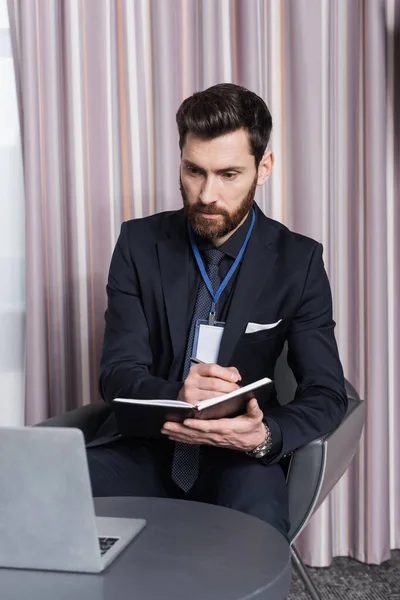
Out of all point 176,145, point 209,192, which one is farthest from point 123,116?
point 209,192

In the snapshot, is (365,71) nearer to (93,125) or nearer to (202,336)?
(93,125)

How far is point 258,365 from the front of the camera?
7.85ft

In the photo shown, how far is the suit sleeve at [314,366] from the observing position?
7.12 feet

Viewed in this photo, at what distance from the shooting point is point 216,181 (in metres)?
2.32

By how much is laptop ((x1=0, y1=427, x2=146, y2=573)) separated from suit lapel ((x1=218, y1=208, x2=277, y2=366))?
3.13 feet

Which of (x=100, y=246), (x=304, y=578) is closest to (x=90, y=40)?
(x=100, y=246)

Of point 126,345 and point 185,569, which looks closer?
point 185,569

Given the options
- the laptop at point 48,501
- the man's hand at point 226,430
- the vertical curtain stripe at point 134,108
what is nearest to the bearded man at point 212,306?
the man's hand at point 226,430

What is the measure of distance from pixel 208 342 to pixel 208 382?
36cm

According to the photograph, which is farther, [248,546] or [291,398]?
[291,398]

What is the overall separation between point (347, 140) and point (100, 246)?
991 mm

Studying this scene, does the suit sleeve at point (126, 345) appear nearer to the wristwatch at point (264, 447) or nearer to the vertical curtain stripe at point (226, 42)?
the wristwatch at point (264, 447)

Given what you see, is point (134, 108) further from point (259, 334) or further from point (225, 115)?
point (259, 334)

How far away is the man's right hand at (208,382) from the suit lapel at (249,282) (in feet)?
1.00
